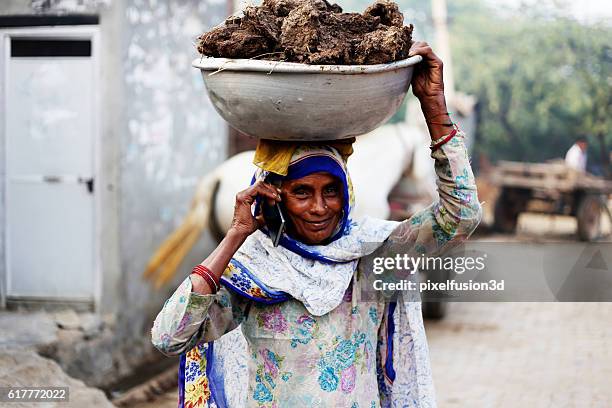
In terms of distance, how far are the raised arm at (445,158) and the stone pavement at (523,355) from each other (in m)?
3.73

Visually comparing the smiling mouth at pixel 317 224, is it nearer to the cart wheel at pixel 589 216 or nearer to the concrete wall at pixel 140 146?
the concrete wall at pixel 140 146

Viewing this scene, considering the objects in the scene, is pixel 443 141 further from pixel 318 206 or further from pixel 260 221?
pixel 260 221

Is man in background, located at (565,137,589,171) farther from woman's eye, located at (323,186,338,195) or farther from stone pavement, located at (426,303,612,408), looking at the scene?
woman's eye, located at (323,186,338,195)

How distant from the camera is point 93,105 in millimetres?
6121

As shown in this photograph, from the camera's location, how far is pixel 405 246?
8.58ft

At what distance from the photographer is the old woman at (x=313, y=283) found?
2480 mm

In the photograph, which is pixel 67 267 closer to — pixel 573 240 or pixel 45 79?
pixel 45 79

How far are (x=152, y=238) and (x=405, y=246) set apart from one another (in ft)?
15.1

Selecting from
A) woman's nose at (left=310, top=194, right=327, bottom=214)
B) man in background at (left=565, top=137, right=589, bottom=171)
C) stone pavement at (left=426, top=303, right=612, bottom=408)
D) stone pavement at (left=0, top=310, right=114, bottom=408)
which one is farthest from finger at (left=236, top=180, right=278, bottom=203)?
man in background at (left=565, top=137, right=589, bottom=171)

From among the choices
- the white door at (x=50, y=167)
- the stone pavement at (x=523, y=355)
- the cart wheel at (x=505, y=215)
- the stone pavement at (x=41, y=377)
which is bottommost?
the cart wheel at (x=505, y=215)

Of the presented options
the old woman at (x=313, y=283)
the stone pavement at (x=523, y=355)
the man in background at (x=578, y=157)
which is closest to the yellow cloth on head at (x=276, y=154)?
the old woman at (x=313, y=283)

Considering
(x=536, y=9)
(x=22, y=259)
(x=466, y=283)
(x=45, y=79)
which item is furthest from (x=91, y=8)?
(x=536, y=9)

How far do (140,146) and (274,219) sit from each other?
435cm

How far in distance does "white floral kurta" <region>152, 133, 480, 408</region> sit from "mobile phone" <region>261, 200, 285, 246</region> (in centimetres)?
13
